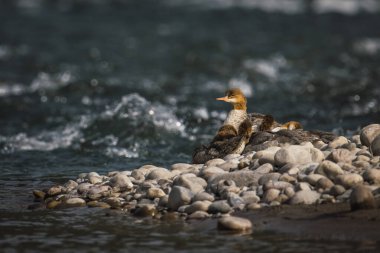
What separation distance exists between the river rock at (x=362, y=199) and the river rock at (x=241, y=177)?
1.02m

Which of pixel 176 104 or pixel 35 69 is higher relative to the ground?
pixel 35 69

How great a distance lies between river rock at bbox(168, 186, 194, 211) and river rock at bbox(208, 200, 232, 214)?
272 millimetres

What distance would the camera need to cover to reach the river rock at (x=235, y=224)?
6516mm

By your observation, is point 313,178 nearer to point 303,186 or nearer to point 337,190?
point 303,186

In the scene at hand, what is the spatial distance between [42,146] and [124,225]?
18.1 ft

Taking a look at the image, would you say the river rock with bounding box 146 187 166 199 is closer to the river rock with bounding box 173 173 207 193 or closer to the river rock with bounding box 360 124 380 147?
the river rock with bounding box 173 173 207 193

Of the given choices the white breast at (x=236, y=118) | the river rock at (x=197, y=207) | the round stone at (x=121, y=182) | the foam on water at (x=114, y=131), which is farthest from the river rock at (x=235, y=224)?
the foam on water at (x=114, y=131)

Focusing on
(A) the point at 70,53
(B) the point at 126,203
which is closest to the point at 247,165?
(B) the point at 126,203

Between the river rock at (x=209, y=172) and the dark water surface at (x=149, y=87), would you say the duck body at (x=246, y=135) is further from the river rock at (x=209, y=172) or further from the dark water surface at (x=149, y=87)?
the dark water surface at (x=149, y=87)

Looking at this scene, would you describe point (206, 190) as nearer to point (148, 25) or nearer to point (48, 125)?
point (48, 125)

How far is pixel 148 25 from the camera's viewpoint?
2611cm

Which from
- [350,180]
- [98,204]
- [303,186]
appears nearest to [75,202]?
[98,204]

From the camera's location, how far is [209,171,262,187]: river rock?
24.4 ft

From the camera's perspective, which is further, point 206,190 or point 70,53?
point 70,53
